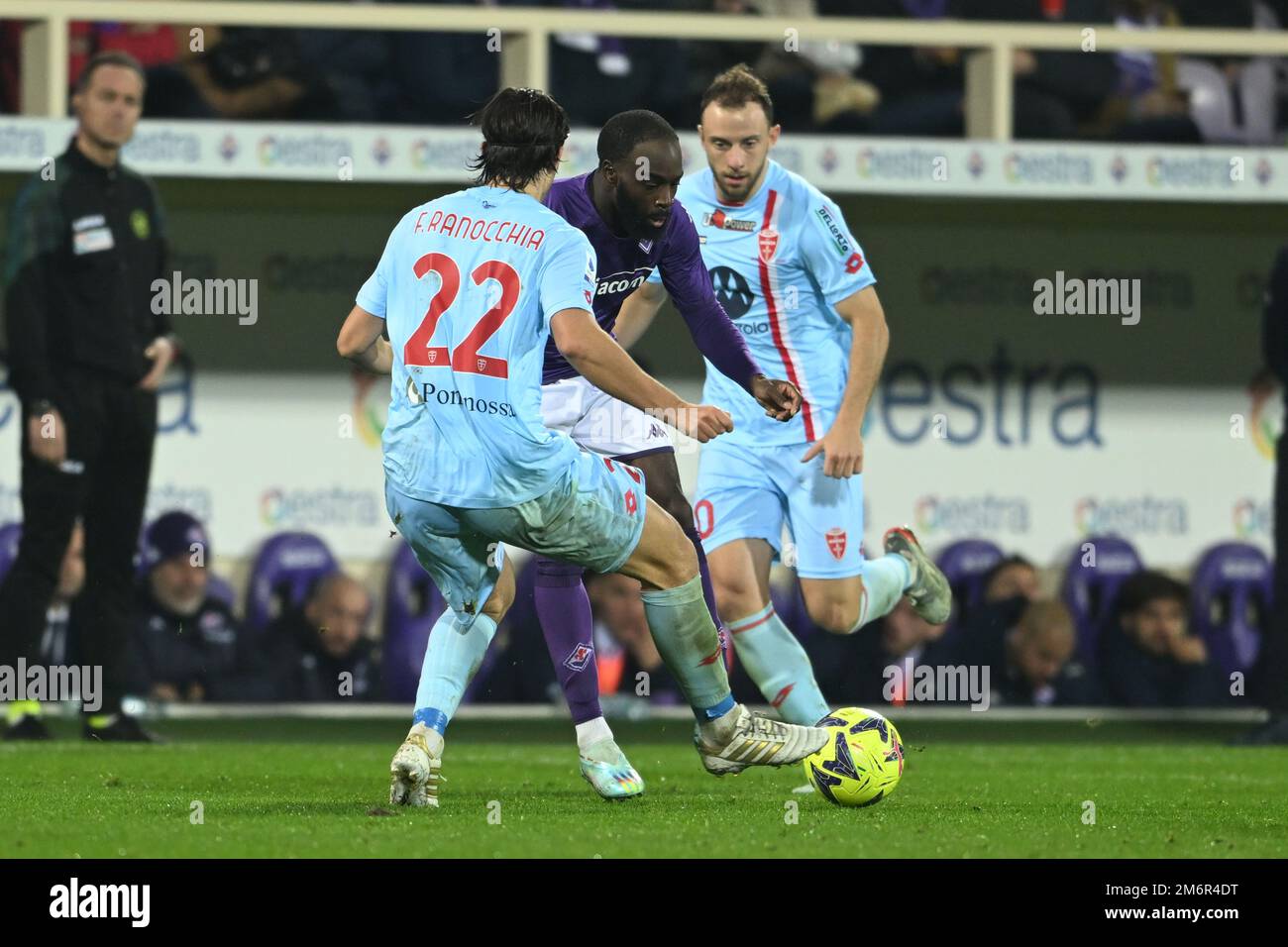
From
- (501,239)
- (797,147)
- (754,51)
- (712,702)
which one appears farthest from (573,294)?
(754,51)

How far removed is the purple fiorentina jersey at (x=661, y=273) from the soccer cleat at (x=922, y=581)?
6.26 ft

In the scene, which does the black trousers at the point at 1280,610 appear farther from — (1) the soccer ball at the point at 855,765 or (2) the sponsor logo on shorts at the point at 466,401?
(2) the sponsor logo on shorts at the point at 466,401

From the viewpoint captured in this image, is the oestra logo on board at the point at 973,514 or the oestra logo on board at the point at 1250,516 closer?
the oestra logo on board at the point at 973,514

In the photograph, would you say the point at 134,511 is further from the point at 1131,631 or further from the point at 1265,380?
the point at 1265,380

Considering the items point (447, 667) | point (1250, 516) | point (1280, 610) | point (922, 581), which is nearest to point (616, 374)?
point (447, 667)

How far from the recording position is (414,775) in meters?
6.37

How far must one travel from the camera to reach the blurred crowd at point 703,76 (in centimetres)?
1168

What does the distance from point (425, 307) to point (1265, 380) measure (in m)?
8.01

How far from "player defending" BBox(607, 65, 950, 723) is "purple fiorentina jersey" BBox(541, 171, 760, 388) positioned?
0.52m

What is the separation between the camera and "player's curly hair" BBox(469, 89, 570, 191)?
6.17 metres

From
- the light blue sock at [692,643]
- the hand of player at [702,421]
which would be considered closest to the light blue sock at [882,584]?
the light blue sock at [692,643]

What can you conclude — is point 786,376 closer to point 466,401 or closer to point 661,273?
point 661,273

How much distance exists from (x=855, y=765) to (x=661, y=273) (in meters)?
1.53

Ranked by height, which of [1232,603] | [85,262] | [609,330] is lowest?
[1232,603]
